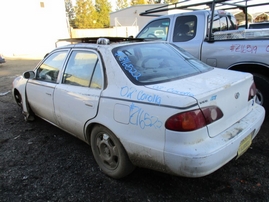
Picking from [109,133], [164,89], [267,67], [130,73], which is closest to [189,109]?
[164,89]

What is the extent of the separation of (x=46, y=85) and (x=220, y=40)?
3089 millimetres

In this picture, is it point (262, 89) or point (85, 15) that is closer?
point (262, 89)

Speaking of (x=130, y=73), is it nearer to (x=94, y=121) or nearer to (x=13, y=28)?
(x=94, y=121)

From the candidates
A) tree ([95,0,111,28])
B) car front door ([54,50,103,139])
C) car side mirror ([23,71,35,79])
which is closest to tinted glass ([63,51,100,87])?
car front door ([54,50,103,139])

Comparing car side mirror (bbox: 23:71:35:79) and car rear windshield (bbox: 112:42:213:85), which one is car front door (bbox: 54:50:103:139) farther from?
car side mirror (bbox: 23:71:35:79)

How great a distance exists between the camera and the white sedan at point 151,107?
2.02 meters

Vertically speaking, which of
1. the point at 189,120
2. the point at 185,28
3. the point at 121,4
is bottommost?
the point at 189,120

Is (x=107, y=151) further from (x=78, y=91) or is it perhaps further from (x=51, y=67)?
(x=51, y=67)

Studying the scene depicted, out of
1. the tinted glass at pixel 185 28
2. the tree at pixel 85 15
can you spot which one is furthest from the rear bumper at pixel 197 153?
the tree at pixel 85 15

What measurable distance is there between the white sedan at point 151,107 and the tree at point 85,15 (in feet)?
133

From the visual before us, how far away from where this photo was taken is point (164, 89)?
2193 millimetres

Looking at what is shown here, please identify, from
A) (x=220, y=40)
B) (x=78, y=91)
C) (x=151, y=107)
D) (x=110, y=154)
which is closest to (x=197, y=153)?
(x=151, y=107)

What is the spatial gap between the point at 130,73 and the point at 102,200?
1.33 meters

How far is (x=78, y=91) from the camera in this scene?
9.48 feet
